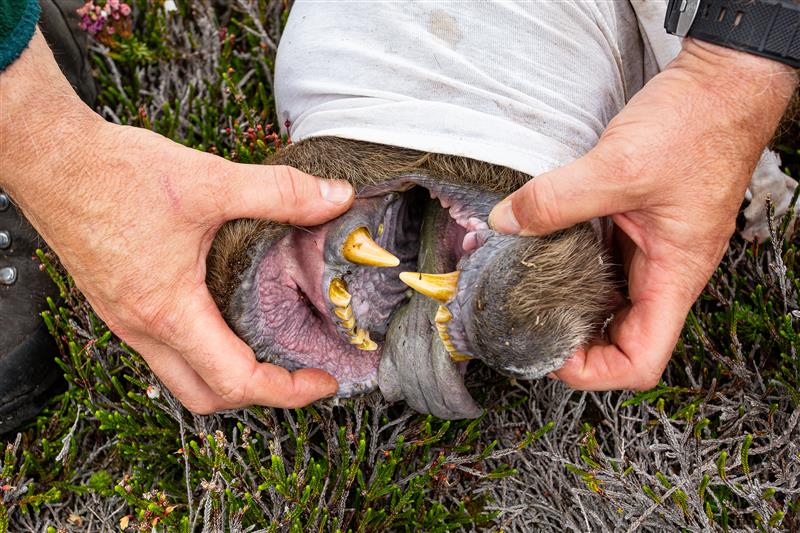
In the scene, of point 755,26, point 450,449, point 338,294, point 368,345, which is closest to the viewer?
point 755,26

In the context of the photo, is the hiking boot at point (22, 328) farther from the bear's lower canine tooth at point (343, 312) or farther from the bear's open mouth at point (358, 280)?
the bear's lower canine tooth at point (343, 312)

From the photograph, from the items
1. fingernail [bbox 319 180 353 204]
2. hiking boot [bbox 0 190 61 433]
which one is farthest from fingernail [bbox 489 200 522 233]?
hiking boot [bbox 0 190 61 433]

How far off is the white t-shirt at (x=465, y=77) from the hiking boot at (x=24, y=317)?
1236mm

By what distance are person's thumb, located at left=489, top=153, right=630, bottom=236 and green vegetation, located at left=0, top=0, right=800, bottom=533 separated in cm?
80

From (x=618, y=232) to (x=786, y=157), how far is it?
1.48 meters

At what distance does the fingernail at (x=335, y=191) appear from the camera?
204cm

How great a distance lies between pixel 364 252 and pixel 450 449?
971mm

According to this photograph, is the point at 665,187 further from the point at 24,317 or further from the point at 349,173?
the point at 24,317

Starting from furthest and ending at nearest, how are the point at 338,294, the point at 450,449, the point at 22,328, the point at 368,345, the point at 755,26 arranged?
the point at 22,328, the point at 450,449, the point at 368,345, the point at 338,294, the point at 755,26

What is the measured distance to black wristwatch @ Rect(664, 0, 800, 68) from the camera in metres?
1.93

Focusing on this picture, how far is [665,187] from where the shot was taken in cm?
193

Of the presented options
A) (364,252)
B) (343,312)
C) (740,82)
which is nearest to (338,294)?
(343,312)

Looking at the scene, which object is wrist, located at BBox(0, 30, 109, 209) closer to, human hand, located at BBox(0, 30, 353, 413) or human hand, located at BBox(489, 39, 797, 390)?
human hand, located at BBox(0, 30, 353, 413)

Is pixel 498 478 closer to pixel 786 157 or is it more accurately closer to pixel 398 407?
pixel 398 407
